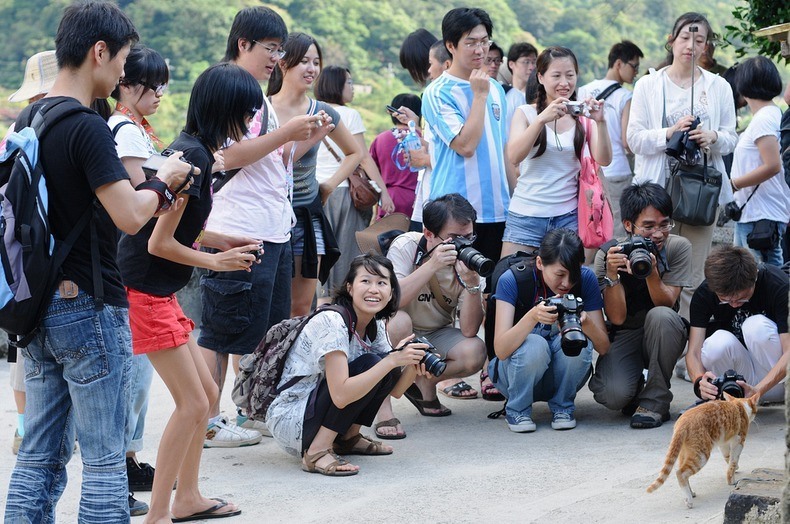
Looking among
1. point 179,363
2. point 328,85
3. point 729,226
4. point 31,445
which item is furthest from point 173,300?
point 729,226

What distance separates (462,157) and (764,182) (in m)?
1.80

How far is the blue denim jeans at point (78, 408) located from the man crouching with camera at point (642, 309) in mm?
2507

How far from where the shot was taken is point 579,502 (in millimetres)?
3445

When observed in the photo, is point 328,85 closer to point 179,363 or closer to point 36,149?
point 179,363

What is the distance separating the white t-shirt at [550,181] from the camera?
16.3 ft

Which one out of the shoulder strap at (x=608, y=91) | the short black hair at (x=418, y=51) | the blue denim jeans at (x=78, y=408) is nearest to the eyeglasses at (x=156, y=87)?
the blue denim jeans at (x=78, y=408)

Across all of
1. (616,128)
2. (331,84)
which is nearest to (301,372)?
(331,84)

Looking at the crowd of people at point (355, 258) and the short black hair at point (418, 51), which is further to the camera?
the short black hair at point (418, 51)

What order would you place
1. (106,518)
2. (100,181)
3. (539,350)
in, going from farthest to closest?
(539,350), (106,518), (100,181)

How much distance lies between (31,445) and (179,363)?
24.2 inches

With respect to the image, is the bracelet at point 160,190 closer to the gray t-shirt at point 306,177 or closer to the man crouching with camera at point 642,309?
the gray t-shirt at point 306,177

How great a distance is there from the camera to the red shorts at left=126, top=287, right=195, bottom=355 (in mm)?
3133

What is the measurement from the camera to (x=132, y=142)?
10.9ft

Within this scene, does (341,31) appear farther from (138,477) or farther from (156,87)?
(138,477)
